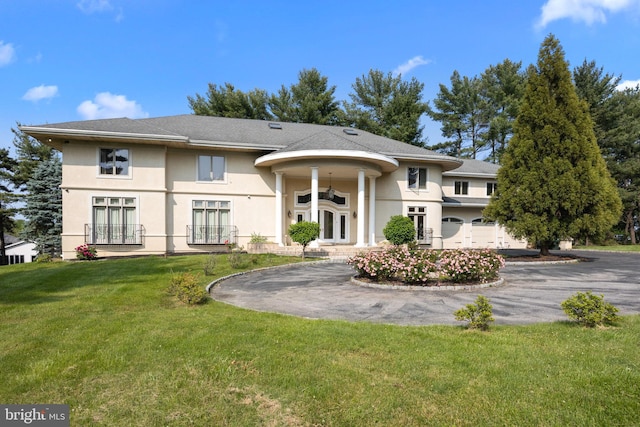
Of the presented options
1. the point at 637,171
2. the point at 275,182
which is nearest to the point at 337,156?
the point at 275,182

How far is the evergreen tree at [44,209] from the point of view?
1977 cm

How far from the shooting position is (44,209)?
20.0m

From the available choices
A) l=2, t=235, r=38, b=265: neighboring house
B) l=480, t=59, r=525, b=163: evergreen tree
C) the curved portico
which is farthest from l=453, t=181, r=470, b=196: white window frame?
l=2, t=235, r=38, b=265: neighboring house

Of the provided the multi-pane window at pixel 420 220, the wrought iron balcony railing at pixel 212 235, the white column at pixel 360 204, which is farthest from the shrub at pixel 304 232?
the multi-pane window at pixel 420 220

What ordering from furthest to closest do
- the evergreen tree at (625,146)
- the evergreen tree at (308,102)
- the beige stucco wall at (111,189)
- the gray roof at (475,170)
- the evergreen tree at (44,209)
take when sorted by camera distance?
the evergreen tree at (308,102), the evergreen tree at (625,146), the gray roof at (475,170), the evergreen tree at (44,209), the beige stucco wall at (111,189)

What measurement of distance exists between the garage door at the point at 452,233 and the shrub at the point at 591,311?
750 inches

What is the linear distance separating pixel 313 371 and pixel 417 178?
62.0ft

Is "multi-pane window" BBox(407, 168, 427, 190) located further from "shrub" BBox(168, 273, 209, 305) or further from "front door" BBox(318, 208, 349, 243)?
"shrub" BBox(168, 273, 209, 305)

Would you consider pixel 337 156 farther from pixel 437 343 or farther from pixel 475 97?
pixel 475 97

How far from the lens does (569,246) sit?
2462cm

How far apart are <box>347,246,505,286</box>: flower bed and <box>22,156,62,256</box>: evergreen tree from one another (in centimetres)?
1940

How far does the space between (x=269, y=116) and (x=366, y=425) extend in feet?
114

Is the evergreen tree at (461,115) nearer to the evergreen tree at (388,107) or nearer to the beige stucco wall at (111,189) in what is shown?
the evergreen tree at (388,107)

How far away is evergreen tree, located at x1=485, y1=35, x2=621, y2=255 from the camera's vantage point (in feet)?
47.9
